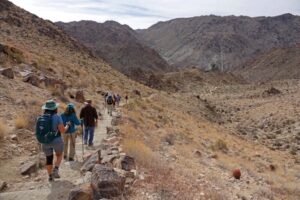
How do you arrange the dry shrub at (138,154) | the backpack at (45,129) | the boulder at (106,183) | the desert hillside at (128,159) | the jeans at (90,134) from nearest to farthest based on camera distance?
the boulder at (106,183), the backpack at (45,129), the desert hillside at (128,159), the dry shrub at (138,154), the jeans at (90,134)

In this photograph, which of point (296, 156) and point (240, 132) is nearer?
point (296, 156)

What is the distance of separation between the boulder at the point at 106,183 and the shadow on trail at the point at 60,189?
80 cm

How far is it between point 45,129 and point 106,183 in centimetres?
184

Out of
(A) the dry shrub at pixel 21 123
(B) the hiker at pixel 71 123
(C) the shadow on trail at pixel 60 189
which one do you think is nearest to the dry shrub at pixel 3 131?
(A) the dry shrub at pixel 21 123

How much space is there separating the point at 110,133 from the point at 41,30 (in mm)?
52173

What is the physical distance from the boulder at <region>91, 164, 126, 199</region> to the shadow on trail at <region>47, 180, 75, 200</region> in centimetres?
80

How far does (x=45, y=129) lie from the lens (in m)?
9.87

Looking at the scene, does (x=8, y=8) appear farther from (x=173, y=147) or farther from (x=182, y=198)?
(x=182, y=198)

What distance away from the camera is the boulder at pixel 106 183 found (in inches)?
354

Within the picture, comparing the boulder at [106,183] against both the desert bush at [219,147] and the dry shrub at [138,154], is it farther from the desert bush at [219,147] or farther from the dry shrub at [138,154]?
the desert bush at [219,147]

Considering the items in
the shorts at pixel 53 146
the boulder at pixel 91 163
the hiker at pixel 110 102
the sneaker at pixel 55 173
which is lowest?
the hiker at pixel 110 102

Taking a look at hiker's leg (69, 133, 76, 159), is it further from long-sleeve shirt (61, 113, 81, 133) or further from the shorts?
the shorts

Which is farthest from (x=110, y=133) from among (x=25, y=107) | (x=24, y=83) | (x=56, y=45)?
(x=56, y=45)

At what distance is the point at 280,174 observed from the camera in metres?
22.5
